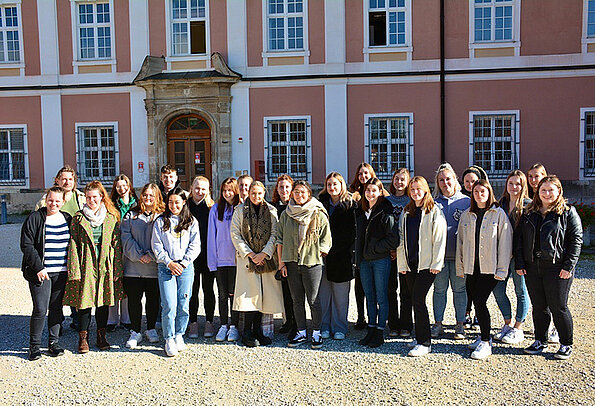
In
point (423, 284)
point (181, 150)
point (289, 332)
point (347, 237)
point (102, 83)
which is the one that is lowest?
point (289, 332)

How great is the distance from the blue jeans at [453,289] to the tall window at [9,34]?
15.5 meters

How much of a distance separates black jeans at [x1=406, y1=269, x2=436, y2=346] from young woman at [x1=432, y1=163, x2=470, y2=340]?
30 centimetres

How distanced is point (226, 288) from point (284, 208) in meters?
1.01

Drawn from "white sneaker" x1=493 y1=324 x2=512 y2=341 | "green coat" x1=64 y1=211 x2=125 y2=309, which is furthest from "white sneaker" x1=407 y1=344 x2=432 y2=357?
"green coat" x1=64 y1=211 x2=125 y2=309

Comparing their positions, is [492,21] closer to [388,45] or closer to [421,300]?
[388,45]

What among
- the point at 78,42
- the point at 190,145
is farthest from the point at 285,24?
the point at 78,42

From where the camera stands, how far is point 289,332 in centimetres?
550

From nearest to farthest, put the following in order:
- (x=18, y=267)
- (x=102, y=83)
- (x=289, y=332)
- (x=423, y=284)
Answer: (x=423, y=284)
(x=289, y=332)
(x=18, y=267)
(x=102, y=83)

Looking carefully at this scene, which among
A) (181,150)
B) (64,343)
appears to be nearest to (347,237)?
(64,343)

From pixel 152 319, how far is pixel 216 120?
10.5 m

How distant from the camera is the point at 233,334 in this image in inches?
208

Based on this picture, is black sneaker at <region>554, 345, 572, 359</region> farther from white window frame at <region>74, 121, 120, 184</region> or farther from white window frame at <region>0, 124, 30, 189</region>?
white window frame at <region>0, 124, 30, 189</region>

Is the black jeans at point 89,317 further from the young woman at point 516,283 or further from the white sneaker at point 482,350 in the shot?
the young woman at point 516,283

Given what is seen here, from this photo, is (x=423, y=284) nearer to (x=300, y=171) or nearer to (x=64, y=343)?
(x=64, y=343)
